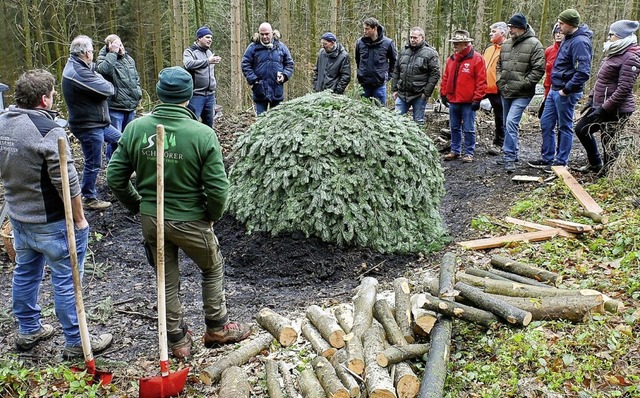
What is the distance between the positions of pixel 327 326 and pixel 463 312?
3.47 feet

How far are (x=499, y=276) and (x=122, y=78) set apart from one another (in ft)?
20.1

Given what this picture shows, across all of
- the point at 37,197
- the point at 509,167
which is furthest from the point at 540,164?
the point at 37,197

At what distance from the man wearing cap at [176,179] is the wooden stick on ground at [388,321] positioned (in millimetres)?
1382

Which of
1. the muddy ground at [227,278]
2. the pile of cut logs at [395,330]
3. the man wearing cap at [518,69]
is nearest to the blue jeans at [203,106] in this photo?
the muddy ground at [227,278]

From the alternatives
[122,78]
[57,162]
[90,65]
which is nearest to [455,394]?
[57,162]

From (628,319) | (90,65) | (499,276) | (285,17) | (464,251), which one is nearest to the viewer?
(628,319)

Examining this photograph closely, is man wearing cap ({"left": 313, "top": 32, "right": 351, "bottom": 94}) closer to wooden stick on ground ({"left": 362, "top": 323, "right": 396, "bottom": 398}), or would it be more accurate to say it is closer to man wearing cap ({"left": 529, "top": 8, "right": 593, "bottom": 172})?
man wearing cap ({"left": 529, "top": 8, "right": 593, "bottom": 172})

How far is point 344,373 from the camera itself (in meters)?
3.37

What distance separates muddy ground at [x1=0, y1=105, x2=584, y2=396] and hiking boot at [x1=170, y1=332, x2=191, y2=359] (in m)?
0.09

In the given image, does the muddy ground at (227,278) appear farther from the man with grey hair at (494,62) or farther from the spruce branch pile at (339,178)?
the man with grey hair at (494,62)

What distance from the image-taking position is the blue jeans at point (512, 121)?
320 inches

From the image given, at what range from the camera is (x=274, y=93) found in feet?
32.0

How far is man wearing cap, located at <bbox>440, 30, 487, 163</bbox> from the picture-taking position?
28.2ft

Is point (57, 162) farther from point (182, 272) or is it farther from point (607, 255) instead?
point (607, 255)
